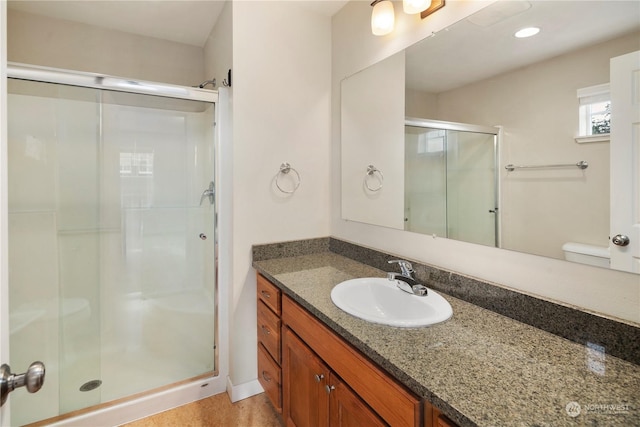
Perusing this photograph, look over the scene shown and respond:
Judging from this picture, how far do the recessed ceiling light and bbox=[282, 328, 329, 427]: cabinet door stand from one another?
137 cm

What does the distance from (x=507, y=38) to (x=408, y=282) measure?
1001 millimetres

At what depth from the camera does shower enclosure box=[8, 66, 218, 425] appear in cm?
167

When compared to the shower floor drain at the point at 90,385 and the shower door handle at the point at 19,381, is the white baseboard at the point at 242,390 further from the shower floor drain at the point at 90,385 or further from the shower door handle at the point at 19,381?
the shower door handle at the point at 19,381

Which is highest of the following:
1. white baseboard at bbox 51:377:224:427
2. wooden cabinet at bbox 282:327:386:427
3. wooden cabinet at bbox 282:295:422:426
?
wooden cabinet at bbox 282:295:422:426

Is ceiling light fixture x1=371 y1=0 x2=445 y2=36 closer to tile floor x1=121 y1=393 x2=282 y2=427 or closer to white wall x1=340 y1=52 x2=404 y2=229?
white wall x1=340 y1=52 x2=404 y2=229

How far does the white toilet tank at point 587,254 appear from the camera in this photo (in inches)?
34.8

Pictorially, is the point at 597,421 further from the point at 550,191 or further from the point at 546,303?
the point at 550,191

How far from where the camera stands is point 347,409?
99cm

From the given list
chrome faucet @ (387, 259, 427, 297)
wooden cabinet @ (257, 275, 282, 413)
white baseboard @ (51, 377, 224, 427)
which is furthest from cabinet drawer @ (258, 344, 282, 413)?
chrome faucet @ (387, 259, 427, 297)

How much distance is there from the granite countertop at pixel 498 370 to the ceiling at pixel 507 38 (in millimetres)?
888

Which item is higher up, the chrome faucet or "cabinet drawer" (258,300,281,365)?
the chrome faucet

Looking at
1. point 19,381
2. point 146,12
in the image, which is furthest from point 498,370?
point 146,12

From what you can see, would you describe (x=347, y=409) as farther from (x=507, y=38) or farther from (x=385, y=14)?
(x=385, y=14)

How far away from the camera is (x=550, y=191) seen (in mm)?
988
